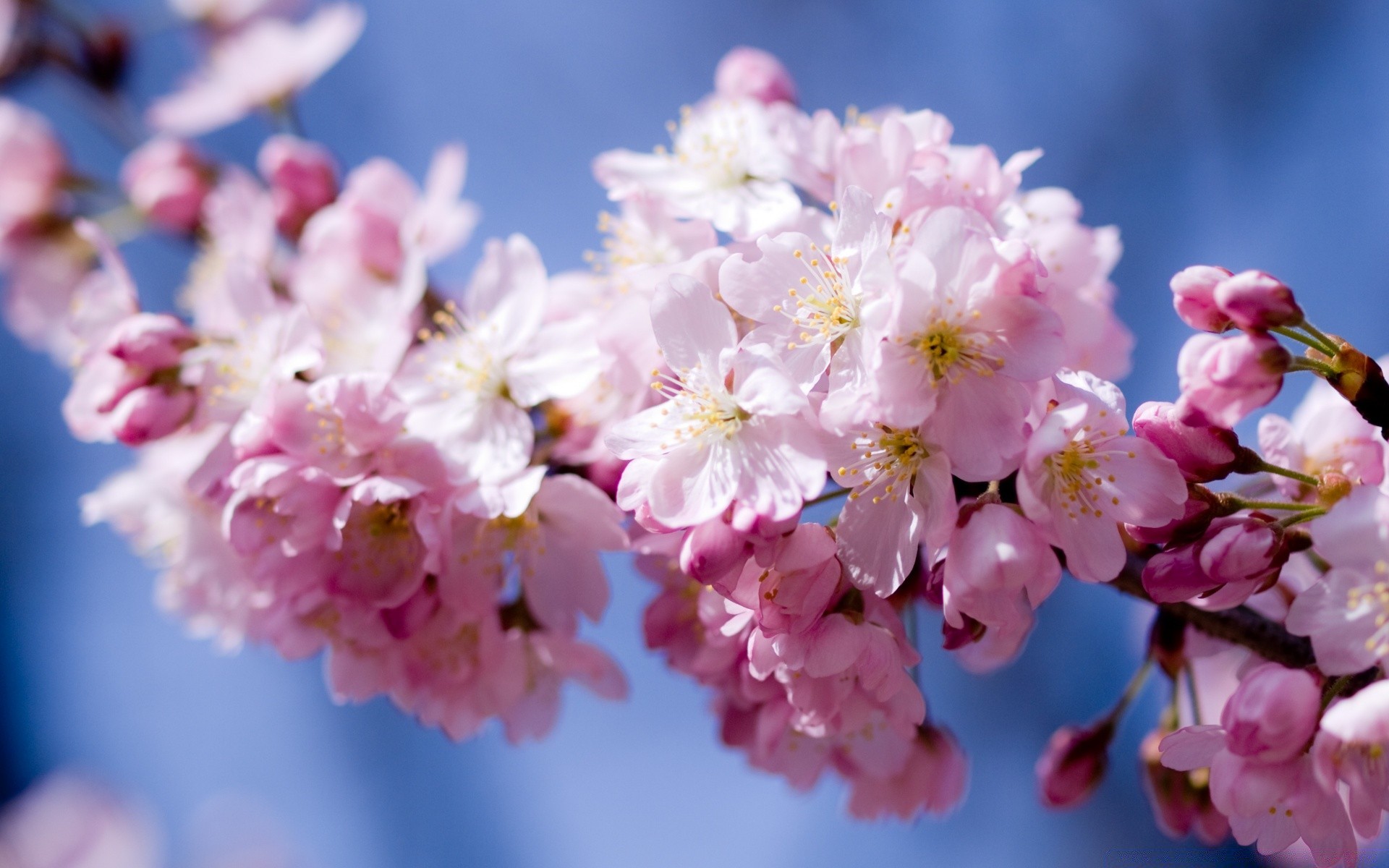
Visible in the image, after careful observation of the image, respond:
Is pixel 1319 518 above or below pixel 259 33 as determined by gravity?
below

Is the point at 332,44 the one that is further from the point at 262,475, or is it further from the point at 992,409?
the point at 992,409

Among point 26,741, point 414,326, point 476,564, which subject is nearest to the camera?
point 476,564

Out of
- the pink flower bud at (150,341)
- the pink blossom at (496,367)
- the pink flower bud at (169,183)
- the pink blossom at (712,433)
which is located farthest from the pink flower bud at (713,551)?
the pink flower bud at (169,183)

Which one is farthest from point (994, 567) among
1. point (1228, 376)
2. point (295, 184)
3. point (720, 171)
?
point (295, 184)

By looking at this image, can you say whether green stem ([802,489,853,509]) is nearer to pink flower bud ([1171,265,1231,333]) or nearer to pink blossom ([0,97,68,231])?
pink flower bud ([1171,265,1231,333])

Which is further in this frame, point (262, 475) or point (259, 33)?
point (259, 33)

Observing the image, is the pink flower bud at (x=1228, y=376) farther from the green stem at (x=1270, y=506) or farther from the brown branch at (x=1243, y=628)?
the brown branch at (x=1243, y=628)

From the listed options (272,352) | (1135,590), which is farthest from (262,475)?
(1135,590)
